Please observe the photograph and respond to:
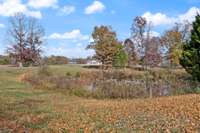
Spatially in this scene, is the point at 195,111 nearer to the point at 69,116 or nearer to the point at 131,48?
the point at 69,116

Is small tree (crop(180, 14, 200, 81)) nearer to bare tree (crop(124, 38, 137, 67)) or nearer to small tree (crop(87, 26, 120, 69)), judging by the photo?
small tree (crop(87, 26, 120, 69))

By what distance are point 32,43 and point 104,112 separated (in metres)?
77.6

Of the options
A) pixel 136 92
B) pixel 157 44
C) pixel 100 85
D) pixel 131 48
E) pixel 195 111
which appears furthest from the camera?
pixel 131 48

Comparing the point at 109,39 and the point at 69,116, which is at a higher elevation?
the point at 109,39

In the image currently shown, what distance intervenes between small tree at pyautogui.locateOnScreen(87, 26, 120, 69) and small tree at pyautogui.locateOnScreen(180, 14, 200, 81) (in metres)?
44.5

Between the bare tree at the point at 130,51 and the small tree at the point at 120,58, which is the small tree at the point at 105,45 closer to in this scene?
the small tree at the point at 120,58

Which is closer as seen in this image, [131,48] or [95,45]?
[95,45]

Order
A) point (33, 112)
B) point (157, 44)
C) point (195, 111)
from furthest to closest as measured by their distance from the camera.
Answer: point (157, 44)
point (33, 112)
point (195, 111)

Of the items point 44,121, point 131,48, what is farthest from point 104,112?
point 131,48

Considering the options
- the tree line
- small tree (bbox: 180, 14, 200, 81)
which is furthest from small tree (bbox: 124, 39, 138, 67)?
small tree (bbox: 180, 14, 200, 81)

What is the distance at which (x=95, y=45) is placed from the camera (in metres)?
81.3

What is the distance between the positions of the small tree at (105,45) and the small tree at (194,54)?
146 ft

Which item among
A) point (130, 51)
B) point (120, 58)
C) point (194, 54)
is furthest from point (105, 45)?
point (194, 54)

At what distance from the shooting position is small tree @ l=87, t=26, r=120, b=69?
262 feet
